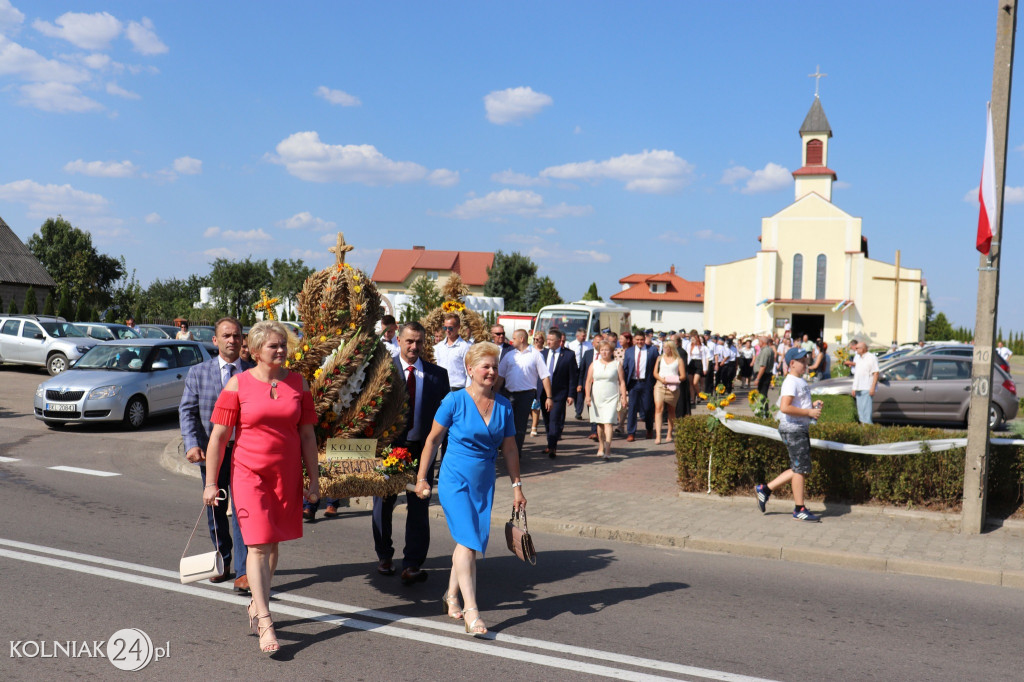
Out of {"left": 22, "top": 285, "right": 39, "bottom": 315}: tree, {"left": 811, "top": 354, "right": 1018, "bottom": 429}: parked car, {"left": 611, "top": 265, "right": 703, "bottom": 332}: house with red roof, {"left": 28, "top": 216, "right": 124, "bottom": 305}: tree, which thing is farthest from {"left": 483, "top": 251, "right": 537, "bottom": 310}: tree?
{"left": 811, "top": 354, "right": 1018, "bottom": 429}: parked car

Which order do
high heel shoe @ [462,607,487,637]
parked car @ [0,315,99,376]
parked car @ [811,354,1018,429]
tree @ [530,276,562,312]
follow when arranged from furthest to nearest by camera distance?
tree @ [530,276,562,312]
parked car @ [0,315,99,376]
parked car @ [811,354,1018,429]
high heel shoe @ [462,607,487,637]

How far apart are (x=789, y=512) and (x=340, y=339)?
546cm

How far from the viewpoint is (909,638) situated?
5152 millimetres

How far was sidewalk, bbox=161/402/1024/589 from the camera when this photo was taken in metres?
6.98

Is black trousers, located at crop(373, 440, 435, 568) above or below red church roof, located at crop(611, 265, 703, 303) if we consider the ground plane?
below

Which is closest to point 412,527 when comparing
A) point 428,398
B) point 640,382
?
point 428,398

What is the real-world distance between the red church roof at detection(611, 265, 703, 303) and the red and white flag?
6694 centimetres

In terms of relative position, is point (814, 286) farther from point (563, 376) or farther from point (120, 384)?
point (120, 384)

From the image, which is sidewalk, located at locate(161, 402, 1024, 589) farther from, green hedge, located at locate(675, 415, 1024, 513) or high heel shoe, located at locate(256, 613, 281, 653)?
high heel shoe, located at locate(256, 613, 281, 653)

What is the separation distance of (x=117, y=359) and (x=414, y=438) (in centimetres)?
1140

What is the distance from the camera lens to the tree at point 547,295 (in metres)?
70.8

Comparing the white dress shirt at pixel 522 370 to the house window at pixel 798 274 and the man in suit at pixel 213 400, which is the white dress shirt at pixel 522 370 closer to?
the man in suit at pixel 213 400

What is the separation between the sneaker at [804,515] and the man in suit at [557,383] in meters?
4.43

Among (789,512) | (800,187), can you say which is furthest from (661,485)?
(800,187)
